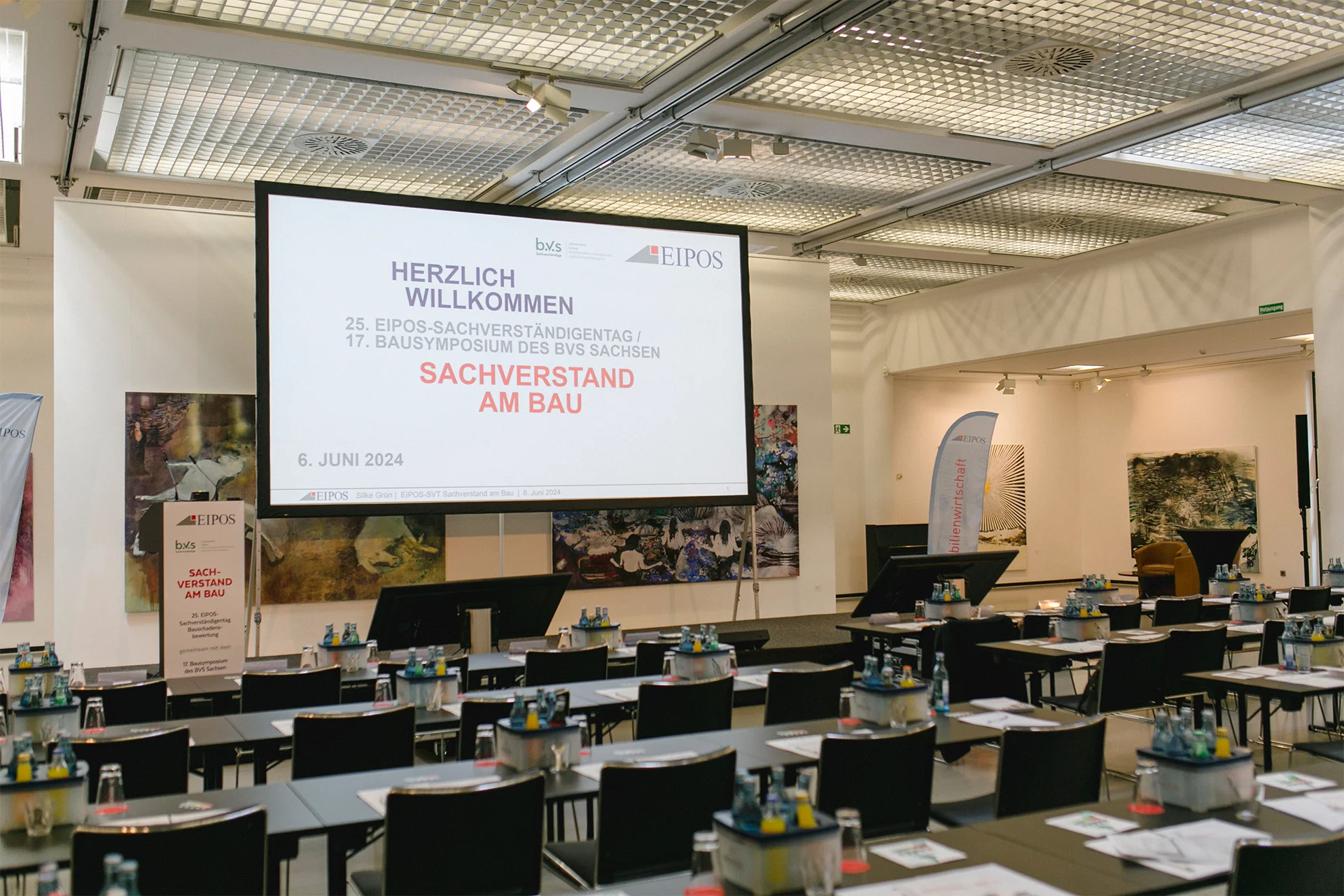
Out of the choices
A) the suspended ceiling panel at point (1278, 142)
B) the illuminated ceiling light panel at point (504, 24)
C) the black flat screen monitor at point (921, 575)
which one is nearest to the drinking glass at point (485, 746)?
the illuminated ceiling light panel at point (504, 24)

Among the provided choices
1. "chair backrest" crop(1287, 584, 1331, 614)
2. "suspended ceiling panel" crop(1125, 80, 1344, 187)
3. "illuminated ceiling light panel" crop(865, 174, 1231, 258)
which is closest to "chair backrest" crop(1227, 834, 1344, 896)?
"suspended ceiling panel" crop(1125, 80, 1344, 187)

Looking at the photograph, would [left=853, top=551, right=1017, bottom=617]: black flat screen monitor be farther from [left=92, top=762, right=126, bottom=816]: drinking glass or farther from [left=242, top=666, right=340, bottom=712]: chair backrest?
[left=92, top=762, right=126, bottom=816]: drinking glass

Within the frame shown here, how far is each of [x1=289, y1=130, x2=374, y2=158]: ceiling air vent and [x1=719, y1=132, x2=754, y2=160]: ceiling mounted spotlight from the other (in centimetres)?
245

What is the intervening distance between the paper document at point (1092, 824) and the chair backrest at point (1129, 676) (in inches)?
123

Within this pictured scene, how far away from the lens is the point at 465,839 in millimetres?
2893

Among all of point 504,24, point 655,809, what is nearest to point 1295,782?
point 655,809

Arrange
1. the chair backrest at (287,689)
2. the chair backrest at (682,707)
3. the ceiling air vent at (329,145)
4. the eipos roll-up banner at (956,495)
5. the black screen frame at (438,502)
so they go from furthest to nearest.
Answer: the eipos roll-up banner at (956,495)
the ceiling air vent at (329,145)
the black screen frame at (438,502)
the chair backrest at (287,689)
the chair backrest at (682,707)

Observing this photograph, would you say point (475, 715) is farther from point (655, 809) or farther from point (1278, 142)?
point (1278, 142)

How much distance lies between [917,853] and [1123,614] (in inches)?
218

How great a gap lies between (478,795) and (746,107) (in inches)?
211

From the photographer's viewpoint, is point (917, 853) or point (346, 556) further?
point (346, 556)

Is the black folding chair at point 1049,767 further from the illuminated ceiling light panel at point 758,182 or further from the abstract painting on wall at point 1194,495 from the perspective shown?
the abstract painting on wall at point 1194,495

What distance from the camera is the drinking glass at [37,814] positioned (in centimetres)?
283

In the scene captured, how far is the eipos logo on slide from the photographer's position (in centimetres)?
855
